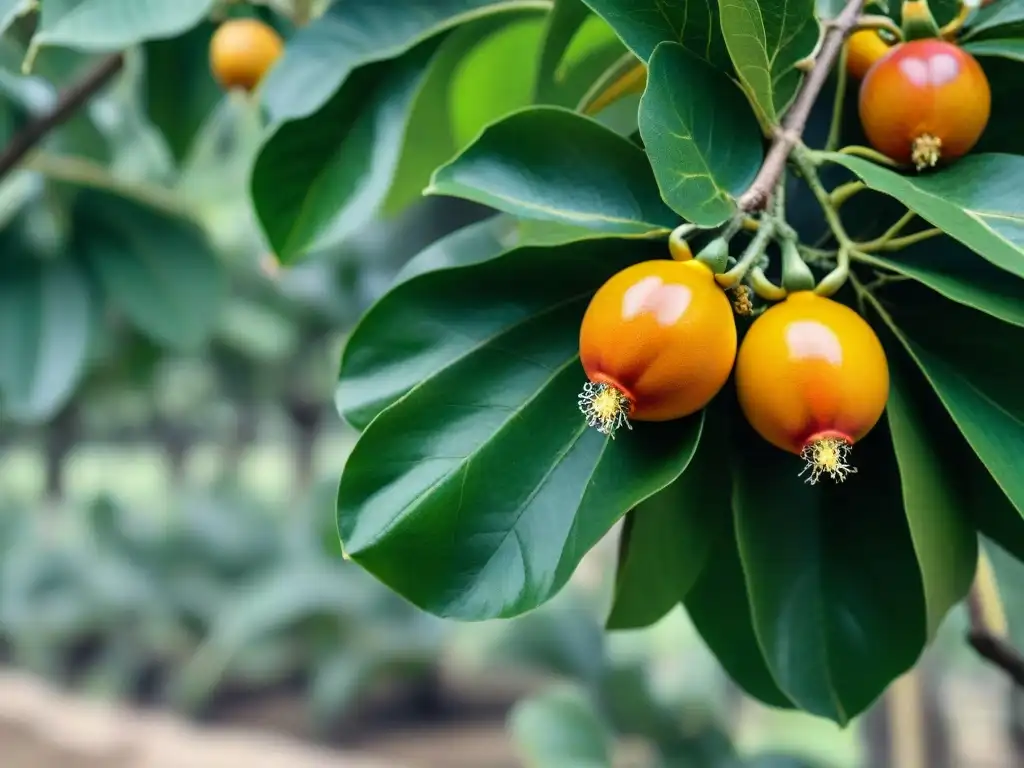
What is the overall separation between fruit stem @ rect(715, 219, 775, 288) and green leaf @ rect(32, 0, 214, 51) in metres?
0.28

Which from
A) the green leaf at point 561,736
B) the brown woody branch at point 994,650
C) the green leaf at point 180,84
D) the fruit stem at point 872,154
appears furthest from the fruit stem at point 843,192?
the green leaf at point 561,736

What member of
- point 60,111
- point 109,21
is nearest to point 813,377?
point 109,21

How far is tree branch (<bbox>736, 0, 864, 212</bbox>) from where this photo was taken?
0.99 ft

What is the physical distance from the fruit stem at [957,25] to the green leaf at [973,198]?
0.06 metres

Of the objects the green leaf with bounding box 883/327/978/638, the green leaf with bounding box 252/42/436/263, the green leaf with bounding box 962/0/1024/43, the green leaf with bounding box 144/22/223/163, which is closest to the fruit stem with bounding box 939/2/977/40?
the green leaf with bounding box 962/0/1024/43

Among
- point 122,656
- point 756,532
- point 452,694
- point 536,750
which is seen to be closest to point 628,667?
point 536,750

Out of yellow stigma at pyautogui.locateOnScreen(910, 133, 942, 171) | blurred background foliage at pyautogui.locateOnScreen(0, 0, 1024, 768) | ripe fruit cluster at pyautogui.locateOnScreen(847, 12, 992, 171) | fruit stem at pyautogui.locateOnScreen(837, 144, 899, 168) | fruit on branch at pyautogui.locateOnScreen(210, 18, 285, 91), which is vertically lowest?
blurred background foliage at pyautogui.locateOnScreen(0, 0, 1024, 768)

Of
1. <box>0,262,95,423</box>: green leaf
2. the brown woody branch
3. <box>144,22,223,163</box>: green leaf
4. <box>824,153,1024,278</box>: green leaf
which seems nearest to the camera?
<box>824,153,1024,278</box>: green leaf

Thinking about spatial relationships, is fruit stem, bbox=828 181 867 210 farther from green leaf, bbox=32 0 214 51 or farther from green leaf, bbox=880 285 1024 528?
green leaf, bbox=32 0 214 51

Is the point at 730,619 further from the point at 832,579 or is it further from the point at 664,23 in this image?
the point at 664,23

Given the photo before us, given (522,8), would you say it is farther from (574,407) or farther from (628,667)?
(628,667)

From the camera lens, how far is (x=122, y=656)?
2857mm

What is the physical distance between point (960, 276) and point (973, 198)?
2 centimetres

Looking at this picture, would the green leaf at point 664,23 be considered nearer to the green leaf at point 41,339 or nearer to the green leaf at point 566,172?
the green leaf at point 566,172
